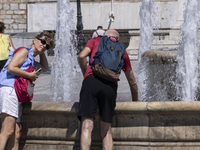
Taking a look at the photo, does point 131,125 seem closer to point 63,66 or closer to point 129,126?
point 129,126

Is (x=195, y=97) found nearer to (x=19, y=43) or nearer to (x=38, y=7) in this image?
(x=19, y=43)

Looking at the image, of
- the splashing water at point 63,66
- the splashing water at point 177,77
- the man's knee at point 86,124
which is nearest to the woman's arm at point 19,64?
the man's knee at point 86,124

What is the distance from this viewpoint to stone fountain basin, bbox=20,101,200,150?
4160mm

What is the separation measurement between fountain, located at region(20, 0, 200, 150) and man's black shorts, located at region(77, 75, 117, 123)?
26 centimetres

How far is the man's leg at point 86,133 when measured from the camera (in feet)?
13.1

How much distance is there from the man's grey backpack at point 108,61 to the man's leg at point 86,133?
16.8 inches

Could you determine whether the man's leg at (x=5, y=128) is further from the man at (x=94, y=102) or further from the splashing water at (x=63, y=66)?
the splashing water at (x=63, y=66)

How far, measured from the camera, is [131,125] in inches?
168

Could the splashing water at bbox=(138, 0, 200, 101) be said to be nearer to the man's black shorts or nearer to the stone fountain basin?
the stone fountain basin

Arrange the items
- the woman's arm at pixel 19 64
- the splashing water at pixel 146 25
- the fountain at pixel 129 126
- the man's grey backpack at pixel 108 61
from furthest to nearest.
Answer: the splashing water at pixel 146 25
the fountain at pixel 129 126
the woman's arm at pixel 19 64
the man's grey backpack at pixel 108 61

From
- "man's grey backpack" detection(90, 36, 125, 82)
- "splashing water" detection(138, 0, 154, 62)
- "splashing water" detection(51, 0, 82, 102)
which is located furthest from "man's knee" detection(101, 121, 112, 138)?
"splashing water" detection(138, 0, 154, 62)

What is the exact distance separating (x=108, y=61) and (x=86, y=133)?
2.19ft

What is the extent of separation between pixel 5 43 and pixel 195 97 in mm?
2659

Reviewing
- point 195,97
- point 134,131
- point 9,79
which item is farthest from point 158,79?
point 9,79
